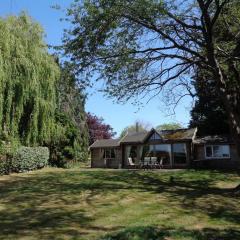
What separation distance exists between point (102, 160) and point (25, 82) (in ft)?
71.1

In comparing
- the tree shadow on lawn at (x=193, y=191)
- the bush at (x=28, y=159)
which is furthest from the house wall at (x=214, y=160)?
the bush at (x=28, y=159)

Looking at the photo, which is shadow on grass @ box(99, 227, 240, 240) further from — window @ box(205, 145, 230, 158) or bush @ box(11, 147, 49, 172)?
window @ box(205, 145, 230, 158)

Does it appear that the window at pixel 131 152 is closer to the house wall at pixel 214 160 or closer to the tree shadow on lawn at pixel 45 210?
the house wall at pixel 214 160

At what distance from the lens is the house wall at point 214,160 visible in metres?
35.9

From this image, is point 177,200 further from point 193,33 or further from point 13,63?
point 13,63

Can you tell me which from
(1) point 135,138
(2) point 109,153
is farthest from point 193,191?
(2) point 109,153

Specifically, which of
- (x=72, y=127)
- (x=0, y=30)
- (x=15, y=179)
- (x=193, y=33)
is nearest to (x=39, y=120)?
(x=15, y=179)

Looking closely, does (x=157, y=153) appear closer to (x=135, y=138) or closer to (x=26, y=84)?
(x=135, y=138)

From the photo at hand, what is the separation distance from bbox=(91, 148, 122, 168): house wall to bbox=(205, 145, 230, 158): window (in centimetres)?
958

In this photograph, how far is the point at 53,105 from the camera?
26.7 m

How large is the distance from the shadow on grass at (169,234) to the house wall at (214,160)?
24.3 m

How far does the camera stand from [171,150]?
1532 inches

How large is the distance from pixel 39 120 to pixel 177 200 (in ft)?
37.6

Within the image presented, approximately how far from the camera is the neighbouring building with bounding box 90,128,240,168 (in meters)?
36.7
